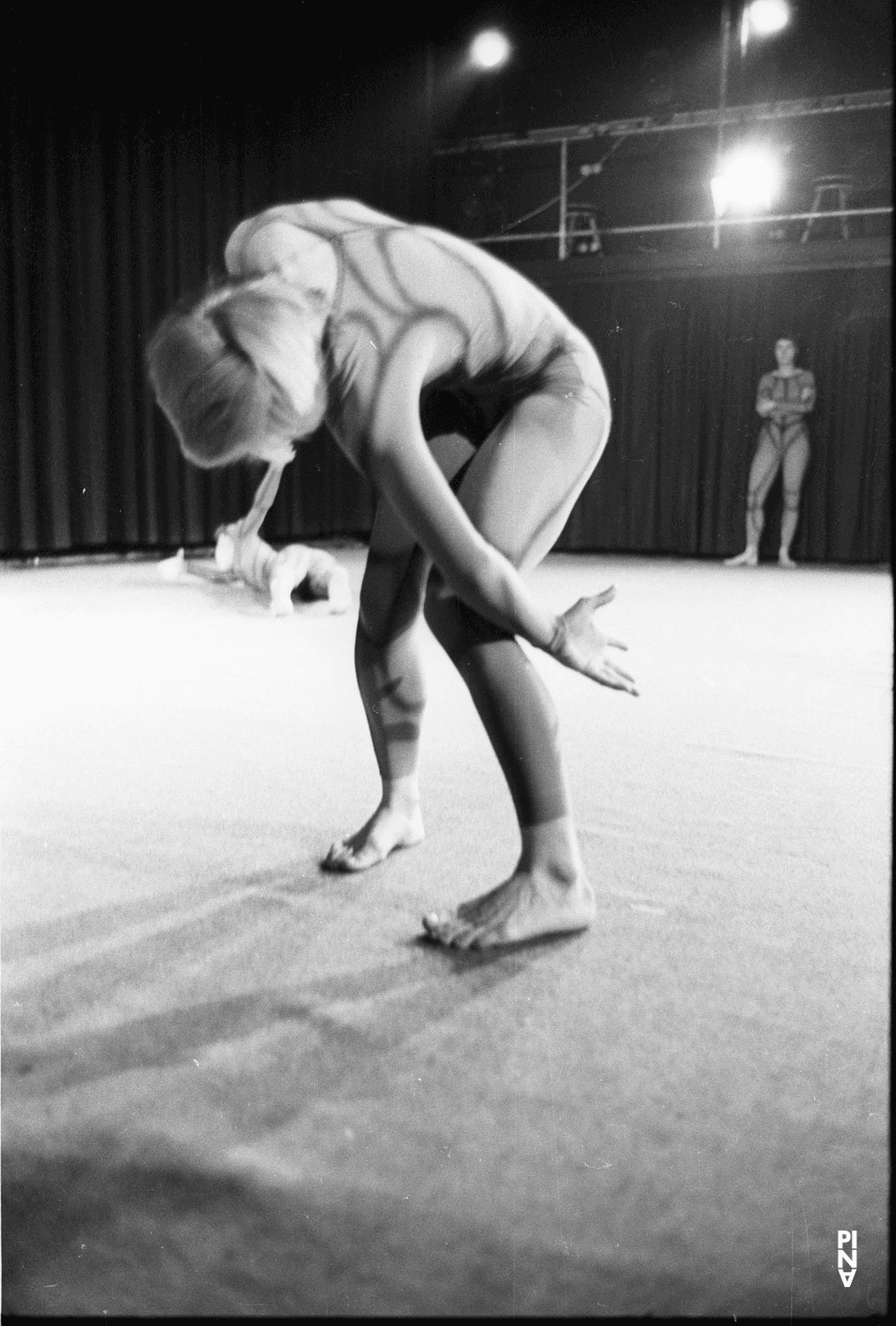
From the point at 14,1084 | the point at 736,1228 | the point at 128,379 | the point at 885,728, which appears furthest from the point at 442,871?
the point at 128,379

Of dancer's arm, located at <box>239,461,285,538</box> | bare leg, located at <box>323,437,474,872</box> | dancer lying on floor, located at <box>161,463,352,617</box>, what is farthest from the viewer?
dancer lying on floor, located at <box>161,463,352,617</box>

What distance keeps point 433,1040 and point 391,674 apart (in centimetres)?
59

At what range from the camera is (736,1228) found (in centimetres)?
81

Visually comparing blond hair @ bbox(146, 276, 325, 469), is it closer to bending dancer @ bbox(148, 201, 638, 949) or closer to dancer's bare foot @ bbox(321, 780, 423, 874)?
bending dancer @ bbox(148, 201, 638, 949)

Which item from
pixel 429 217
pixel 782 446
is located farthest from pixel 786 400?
pixel 429 217

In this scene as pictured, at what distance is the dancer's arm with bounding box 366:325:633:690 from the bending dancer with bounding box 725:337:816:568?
6047 millimetres

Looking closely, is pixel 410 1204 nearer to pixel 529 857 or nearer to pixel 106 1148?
pixel 106 1148

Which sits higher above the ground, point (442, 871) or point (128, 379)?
point (128, 379)

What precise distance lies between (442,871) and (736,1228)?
80cm

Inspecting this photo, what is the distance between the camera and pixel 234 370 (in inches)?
41.8

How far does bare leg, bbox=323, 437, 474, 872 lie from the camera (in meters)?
1.49

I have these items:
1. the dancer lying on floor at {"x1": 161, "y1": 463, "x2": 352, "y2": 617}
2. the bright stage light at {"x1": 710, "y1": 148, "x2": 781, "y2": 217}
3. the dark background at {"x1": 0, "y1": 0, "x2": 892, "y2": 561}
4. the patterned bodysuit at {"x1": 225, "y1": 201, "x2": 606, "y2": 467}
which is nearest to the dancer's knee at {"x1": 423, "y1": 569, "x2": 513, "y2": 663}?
the patterned bodysuit at {"x1": 225, "y1": 201, "x2": 606, "y2": 467}

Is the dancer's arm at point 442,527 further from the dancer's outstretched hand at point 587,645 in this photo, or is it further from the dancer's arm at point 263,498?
the dancer's arm at point 263,498

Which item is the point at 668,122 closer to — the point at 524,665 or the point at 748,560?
the point at 748,560
